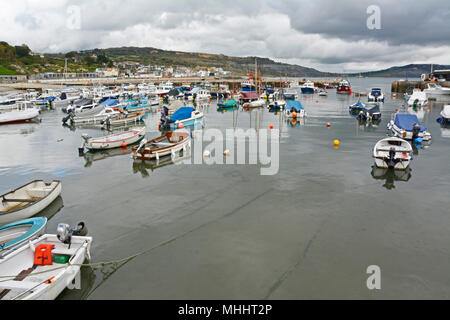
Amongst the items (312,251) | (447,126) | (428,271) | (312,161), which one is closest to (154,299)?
(312,251)

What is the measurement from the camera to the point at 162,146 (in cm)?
2867

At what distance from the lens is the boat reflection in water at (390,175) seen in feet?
68.3

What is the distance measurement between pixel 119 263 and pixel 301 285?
7.02m

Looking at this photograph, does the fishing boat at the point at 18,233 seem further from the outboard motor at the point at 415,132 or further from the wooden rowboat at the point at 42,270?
the outboard motor at the point at 415,132

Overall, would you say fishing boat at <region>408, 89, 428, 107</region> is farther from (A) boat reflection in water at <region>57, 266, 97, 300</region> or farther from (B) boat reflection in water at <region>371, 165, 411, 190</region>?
(A) boat reflection in water at <region>57, 266, 97, 300</region>

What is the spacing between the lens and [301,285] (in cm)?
1072

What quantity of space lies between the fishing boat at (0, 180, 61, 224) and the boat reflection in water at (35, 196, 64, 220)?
0.32 m

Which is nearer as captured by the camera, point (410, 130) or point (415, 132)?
point (415, 132)

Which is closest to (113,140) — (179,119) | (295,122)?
(179,119)

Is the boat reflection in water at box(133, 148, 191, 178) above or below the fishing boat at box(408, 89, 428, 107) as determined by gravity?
below

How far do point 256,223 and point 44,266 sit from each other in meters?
9.12

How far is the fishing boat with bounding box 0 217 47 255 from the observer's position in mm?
11617

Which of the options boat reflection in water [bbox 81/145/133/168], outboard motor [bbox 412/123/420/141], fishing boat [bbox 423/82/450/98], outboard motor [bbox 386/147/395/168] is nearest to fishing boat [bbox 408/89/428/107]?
fishing boat [bbox 423/82/450/98]

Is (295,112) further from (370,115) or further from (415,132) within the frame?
(415,132)
